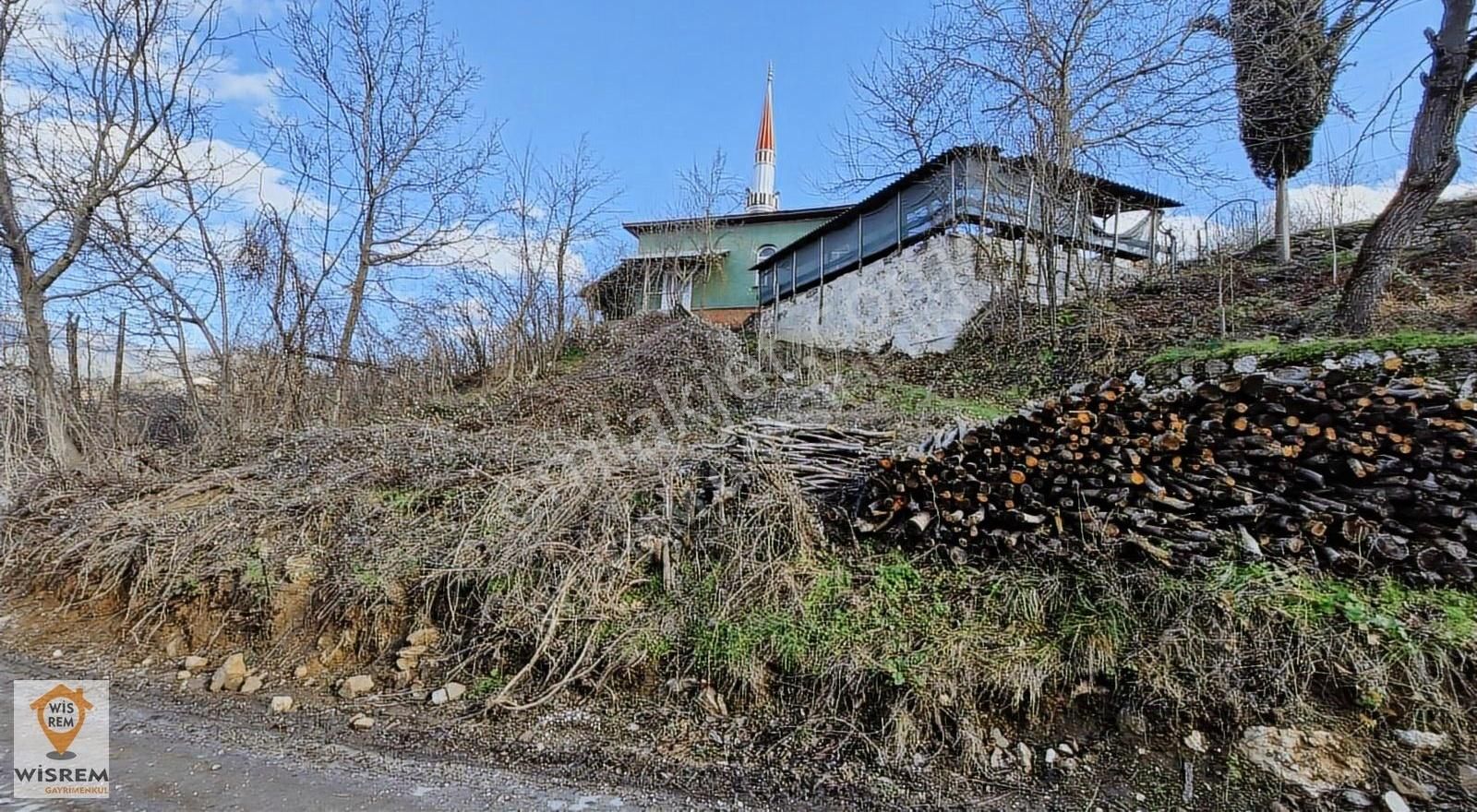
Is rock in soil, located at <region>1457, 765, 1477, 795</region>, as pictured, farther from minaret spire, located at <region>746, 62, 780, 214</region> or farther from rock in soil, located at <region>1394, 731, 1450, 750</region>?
minaret spire, located at <region>746, 62, 780, 214</region>

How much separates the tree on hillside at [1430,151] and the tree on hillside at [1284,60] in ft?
2.24

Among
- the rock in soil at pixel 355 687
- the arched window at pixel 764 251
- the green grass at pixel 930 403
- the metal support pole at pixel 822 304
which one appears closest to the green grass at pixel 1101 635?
the rock in soil at pixel 355 687

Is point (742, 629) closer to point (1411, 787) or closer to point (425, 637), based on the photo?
point (425, 637)

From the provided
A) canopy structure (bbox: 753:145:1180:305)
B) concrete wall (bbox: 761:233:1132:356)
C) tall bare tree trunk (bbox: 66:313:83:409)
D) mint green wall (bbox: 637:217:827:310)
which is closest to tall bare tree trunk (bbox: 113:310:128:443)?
tall bare tree trunk (bbox: 66:313:83:409)

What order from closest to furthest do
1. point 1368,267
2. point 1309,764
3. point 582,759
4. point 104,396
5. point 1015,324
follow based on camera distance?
point 1309,764 → point 582,759 → point 1368,267 → point 104,396 → point 1015,324

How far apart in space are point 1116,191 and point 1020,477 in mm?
10791

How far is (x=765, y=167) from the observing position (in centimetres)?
2761

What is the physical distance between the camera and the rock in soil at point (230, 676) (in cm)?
370

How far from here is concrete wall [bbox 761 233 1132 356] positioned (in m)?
10.5

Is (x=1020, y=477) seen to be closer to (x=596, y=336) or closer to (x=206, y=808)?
(x=206, y=808)

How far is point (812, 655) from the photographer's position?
314cm

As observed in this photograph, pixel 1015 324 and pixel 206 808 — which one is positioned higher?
pixel 1015 324

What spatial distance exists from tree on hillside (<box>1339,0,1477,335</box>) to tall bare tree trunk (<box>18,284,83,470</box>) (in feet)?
44.3

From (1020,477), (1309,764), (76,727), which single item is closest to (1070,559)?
(1020,477)
